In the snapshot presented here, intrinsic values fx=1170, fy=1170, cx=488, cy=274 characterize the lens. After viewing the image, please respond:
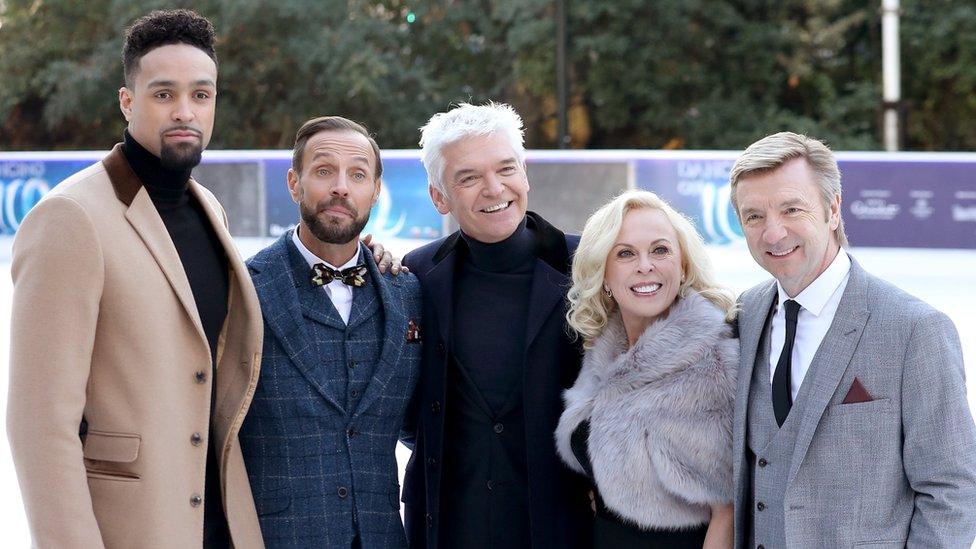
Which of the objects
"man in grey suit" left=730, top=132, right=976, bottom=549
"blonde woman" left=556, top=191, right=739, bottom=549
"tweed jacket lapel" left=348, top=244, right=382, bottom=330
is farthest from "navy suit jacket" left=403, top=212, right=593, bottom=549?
"man in grey suit" left=730, top=132, right=976, bottom=549

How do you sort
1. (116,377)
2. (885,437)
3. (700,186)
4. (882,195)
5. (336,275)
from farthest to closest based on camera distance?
(700,186) → (882,195) → (336,275) → (116,377) → (885,437)

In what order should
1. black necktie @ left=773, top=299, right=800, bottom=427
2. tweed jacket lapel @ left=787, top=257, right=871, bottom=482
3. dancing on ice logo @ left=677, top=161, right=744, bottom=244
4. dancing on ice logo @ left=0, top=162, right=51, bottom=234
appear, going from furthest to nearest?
dancing on ice logo @ left=0, top=162, right=51, bottom=234 → dancing on ice logo @ left=677, top=161, right=744, bottom=244 → black necktie @ left=773, top=299, right=800, bottom=427 → tweed jacket lapel @ left=787, top=257, right=871, bottom=482

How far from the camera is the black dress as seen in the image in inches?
125

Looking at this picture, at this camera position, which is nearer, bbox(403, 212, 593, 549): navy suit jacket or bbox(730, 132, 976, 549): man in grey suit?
bbox(730, 132, 976, 549): man in grey suit

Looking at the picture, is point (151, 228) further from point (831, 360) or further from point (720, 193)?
point (720, 193)

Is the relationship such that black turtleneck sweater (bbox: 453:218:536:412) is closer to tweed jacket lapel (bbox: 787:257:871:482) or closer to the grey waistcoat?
the grey waistcoat

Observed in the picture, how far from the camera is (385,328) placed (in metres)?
3.41

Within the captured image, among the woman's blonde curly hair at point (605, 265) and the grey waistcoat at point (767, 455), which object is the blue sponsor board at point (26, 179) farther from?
the grey waistcoat at point (767, 455)

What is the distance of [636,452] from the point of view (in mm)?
3127

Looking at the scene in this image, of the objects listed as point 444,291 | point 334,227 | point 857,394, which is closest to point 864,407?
point 857,394

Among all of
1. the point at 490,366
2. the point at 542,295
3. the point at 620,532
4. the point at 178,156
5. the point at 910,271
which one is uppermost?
the point at 910,271

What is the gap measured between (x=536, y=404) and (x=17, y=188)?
1303 cm

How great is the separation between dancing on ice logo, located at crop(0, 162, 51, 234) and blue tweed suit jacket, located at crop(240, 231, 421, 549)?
1245cm

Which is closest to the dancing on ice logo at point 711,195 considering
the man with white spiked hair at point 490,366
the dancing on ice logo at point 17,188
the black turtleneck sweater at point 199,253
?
the dancing on ice logo at point 17,188
